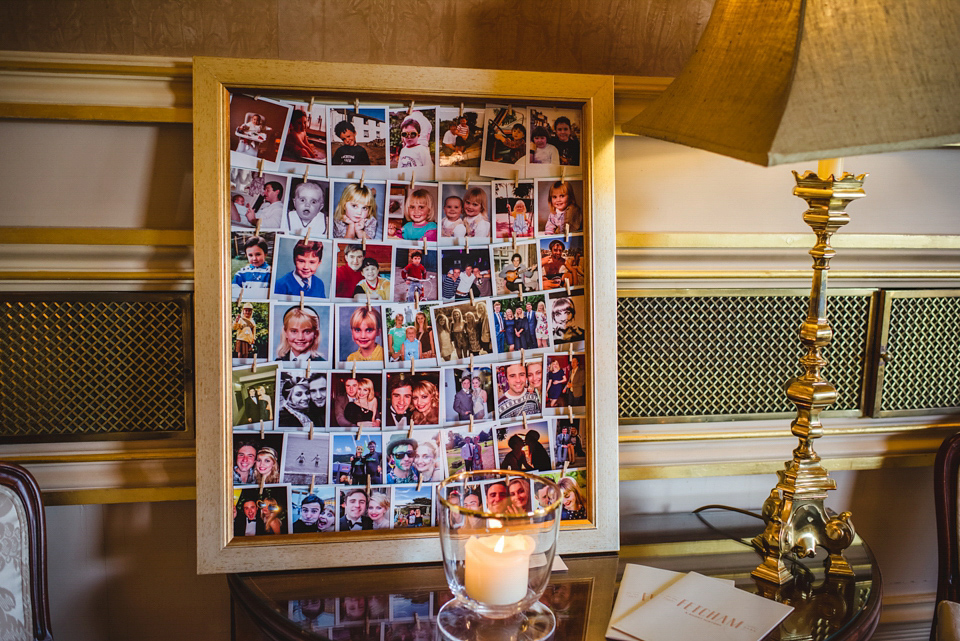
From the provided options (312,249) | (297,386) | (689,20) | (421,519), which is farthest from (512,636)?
(689,20)

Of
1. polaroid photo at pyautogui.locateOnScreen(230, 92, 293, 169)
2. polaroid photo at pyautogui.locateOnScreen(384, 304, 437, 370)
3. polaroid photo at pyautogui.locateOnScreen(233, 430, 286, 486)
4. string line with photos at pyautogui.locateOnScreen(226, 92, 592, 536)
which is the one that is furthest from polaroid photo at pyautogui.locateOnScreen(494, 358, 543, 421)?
polaroid photo at pyautogui.locateOnScreen(230, 92, 293, 169)

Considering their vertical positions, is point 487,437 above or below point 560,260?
below

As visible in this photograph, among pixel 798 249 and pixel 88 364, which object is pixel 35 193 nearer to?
pixel 88 364

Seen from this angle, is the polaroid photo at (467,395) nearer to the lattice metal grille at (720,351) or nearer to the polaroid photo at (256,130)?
the lattice metal grille at (720,351)

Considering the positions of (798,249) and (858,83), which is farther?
(798,249)

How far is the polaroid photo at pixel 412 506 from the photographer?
0.94 metres

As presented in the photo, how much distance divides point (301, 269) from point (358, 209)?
4.8 inches

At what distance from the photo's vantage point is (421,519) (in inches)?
37.4

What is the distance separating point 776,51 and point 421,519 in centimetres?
78

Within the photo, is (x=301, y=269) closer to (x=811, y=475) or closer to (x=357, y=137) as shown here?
(x=357, y=137)

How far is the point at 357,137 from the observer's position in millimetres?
931

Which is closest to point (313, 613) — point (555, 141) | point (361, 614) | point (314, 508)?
point (361, 614)

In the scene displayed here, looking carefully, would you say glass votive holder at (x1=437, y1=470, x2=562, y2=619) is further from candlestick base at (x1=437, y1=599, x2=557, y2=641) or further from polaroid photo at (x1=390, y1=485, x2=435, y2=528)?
polaroid photo at (x1=390, y1=485, x2=435, y2=528)

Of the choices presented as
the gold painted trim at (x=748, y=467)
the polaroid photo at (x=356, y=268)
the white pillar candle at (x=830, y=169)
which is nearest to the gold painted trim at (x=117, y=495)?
the polaroid photo at (x=356, y=268)
